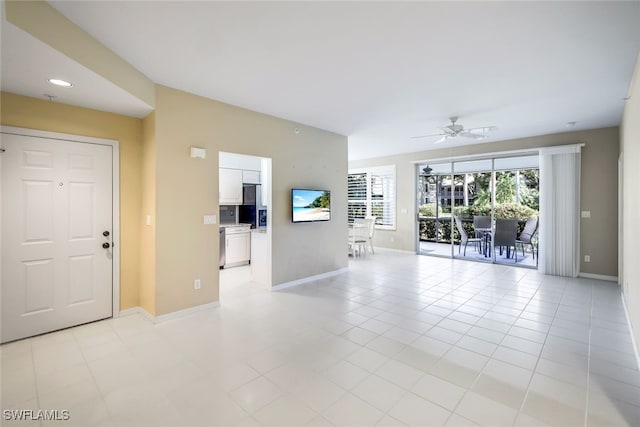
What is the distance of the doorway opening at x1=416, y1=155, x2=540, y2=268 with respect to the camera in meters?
6.56

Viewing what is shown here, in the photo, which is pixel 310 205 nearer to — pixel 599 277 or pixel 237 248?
pixel 237 248

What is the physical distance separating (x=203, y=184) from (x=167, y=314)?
1.62 m

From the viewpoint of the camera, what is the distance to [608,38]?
97.1 inches

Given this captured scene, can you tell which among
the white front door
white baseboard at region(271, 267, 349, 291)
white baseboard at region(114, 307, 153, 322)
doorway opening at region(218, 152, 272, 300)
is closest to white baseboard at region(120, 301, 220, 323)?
white baseboard at region(114, 307, 153, 322)

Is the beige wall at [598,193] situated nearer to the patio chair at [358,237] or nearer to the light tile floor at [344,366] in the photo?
the light tile floor at [344,366]

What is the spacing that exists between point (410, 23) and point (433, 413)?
277 cm

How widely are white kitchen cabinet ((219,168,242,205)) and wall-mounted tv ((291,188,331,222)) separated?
225 centimetres

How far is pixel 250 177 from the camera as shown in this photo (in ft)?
22.6

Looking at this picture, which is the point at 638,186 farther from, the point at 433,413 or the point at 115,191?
the point at 115,191

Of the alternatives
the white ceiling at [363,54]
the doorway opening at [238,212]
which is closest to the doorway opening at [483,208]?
the white ceiling at [363,54]

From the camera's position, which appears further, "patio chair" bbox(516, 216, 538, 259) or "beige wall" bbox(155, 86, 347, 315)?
"patio chair" bbox(516, 216, 538, 259)

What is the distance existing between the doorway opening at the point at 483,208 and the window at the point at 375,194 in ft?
2.53

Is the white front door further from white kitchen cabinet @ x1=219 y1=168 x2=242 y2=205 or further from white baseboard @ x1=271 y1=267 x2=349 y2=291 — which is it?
white kitchen cabinet @ x1=219 y1=168 x2=242 y2=205

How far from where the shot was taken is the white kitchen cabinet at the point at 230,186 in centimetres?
638
